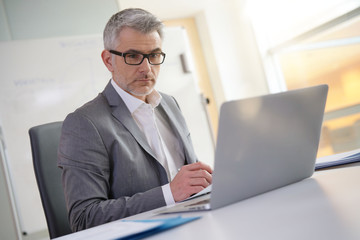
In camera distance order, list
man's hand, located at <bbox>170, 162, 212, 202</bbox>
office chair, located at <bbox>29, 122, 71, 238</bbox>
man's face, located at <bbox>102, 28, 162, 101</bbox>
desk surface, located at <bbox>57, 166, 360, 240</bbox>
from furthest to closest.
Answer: man's face, located at <bbox>102, 28, 162, 101</bbox> < office chair, located at <bbox>29, 122, 71, 238</bbox> < man's hand, located at <bbox>170, 162, 212, 202</bbox> < desk surface, located at <bbox>57, 166, 360, 240</bbox>

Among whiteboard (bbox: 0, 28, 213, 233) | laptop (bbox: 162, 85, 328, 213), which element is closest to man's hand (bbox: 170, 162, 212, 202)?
laptop (bbox: 162, 85, 328, 213)

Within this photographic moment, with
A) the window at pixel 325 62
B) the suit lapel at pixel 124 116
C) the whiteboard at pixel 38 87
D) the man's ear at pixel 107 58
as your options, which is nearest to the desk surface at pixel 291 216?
the suit lapel at pixel 124 116

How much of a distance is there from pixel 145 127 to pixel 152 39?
1.03 feet

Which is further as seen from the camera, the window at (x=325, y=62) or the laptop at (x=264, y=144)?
the window at (x=325, y=62)

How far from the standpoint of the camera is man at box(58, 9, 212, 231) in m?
0.95

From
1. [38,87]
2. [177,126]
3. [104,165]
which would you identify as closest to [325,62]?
[38,87]

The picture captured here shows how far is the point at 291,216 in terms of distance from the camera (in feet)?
1.59

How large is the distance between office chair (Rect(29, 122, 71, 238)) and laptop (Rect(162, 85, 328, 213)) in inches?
25.2

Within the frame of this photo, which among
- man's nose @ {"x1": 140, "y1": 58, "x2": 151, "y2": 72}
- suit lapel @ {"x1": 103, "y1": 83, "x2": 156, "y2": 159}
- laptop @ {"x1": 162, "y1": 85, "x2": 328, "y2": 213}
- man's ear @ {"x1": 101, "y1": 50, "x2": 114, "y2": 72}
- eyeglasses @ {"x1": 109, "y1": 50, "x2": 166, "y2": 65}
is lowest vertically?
laptop @ {"x1": 162, "y1": 85, "x2": 328, "y2": 213}

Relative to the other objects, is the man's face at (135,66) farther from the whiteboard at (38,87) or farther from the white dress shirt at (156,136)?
the whiteboard at (38,87)

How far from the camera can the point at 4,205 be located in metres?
2.92

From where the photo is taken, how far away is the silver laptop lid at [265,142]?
0.63 m

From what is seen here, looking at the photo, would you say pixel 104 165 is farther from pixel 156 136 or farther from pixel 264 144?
pixel 264 144

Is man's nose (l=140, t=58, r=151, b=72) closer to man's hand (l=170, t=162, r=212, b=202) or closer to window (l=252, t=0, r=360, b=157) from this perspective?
man's hand (l=170, t=162, r=212, b=202)
